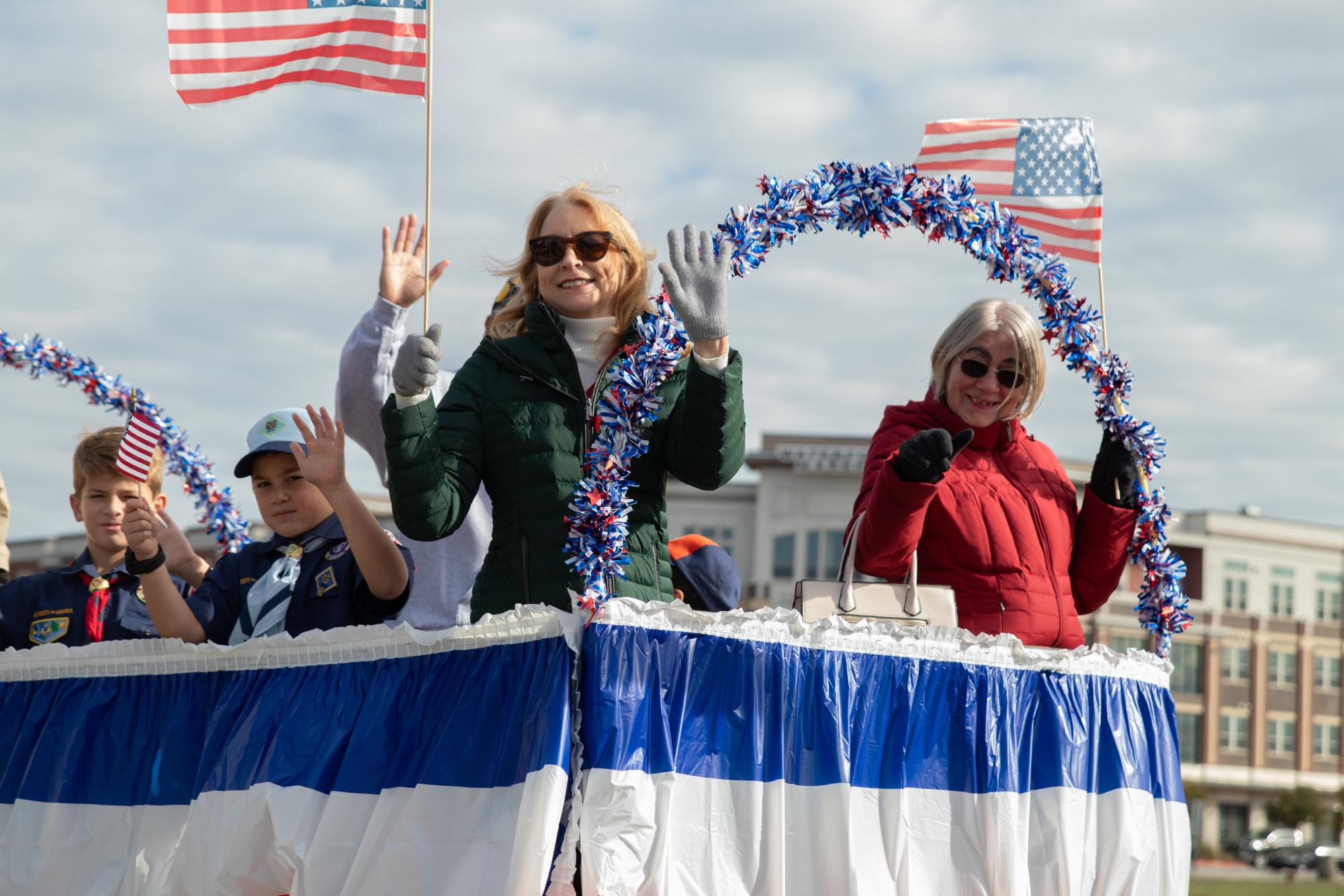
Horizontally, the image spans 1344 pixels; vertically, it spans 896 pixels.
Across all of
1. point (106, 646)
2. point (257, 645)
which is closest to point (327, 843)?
point (257, 645)

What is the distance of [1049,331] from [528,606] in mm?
2385

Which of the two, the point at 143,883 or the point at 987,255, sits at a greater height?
the point at 987,255

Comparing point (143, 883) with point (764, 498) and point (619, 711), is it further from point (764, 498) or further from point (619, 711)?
point (764, 498)

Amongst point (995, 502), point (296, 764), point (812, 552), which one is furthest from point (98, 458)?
point (812, 552)

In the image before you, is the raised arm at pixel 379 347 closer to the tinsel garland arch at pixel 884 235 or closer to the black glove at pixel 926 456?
the tinsel garland arch at pixel 884 235

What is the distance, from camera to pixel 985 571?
480 cm

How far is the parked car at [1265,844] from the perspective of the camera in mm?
53375

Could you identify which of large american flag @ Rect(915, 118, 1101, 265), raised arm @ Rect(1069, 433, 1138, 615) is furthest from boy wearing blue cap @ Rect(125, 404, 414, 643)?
large american flag @ Rect(915, 118, 1101, 265)

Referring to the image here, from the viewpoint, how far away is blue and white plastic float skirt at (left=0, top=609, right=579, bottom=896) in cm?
387

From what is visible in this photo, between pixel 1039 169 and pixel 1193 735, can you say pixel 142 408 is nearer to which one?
pixel 1039 169

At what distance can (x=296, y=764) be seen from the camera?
13.9ft

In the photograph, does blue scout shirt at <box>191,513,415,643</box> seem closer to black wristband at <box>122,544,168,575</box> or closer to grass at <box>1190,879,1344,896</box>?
black wristband at <box>122,544,168,575</box>

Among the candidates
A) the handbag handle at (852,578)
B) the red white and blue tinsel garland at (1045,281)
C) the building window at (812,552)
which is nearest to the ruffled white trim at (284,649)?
the handbag handle at (852,578)

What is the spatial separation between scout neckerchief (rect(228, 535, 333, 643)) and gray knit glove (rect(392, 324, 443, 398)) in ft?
4.00
